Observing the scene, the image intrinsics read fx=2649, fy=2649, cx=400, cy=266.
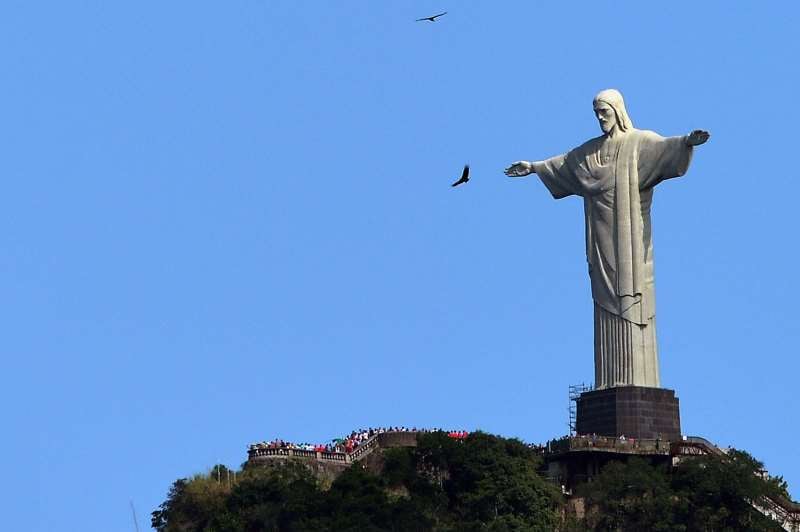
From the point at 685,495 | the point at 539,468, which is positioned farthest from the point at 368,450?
the point at 685,495

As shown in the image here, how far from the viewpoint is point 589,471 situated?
96500 mm

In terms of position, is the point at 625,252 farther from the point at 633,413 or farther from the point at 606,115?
the point at 633,413

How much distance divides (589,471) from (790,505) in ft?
24.4

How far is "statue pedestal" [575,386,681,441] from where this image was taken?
96.3 meters

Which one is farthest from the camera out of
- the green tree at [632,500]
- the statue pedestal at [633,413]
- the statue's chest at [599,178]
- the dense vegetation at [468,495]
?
the statue's chest at [599,178]

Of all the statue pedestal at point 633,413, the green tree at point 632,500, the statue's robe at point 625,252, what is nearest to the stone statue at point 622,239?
the statue's robe at point 625,252

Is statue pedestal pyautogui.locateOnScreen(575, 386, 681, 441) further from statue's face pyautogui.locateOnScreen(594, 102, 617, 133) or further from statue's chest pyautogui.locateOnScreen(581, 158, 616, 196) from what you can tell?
statue's face pyautogui.locateOnScreen(594, 102, 617, 133)

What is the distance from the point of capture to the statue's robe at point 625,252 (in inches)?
3824

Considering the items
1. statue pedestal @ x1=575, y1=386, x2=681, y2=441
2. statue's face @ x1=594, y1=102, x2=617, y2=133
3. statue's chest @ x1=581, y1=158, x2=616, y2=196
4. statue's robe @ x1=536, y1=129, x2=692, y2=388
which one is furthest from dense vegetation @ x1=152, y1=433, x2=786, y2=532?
statue's face @ x1=594, y1=102, x2=617, y2=133

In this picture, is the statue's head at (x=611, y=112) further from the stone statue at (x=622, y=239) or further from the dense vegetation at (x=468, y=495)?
the dense vegetation at (x=468, y=495)

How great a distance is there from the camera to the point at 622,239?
320 feet

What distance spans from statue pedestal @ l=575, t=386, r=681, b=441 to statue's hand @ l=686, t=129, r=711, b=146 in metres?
9.14

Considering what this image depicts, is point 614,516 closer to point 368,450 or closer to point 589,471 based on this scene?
point 589,471

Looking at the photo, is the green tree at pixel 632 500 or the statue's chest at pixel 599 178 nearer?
the green tree at pixel 632 500
